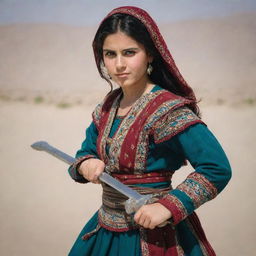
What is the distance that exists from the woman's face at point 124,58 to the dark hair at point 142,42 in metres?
0.02

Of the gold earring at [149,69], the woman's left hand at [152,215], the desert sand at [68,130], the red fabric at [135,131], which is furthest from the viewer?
the desert sand at [68,130]

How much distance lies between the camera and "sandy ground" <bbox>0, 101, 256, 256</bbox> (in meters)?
3.39

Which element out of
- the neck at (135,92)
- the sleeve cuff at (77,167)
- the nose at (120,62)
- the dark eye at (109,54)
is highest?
the dark eye at (109,54)

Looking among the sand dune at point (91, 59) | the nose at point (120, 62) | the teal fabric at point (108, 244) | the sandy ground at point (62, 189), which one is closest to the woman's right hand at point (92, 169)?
the teal fabric at point (108, 244)

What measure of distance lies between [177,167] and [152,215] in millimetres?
287

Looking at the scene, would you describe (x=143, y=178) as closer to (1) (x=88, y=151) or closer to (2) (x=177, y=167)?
(2) (x=177, y=167)

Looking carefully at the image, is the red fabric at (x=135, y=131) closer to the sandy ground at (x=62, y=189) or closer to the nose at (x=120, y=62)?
the nose at (x=120, y=62)

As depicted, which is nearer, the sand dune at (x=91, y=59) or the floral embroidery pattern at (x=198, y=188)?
the floral embroidery pattern at (x=198, y=188)

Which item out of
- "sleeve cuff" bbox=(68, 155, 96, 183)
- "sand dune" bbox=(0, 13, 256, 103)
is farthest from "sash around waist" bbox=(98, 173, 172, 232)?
"sand dune" bbox=(0, 13, 256, 103)

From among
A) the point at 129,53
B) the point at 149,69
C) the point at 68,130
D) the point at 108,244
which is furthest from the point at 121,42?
the point at 68,130

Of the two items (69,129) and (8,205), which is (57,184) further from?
(69,129)

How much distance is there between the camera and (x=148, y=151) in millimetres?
1525

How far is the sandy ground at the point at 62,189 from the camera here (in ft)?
11.1

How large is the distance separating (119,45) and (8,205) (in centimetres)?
287
